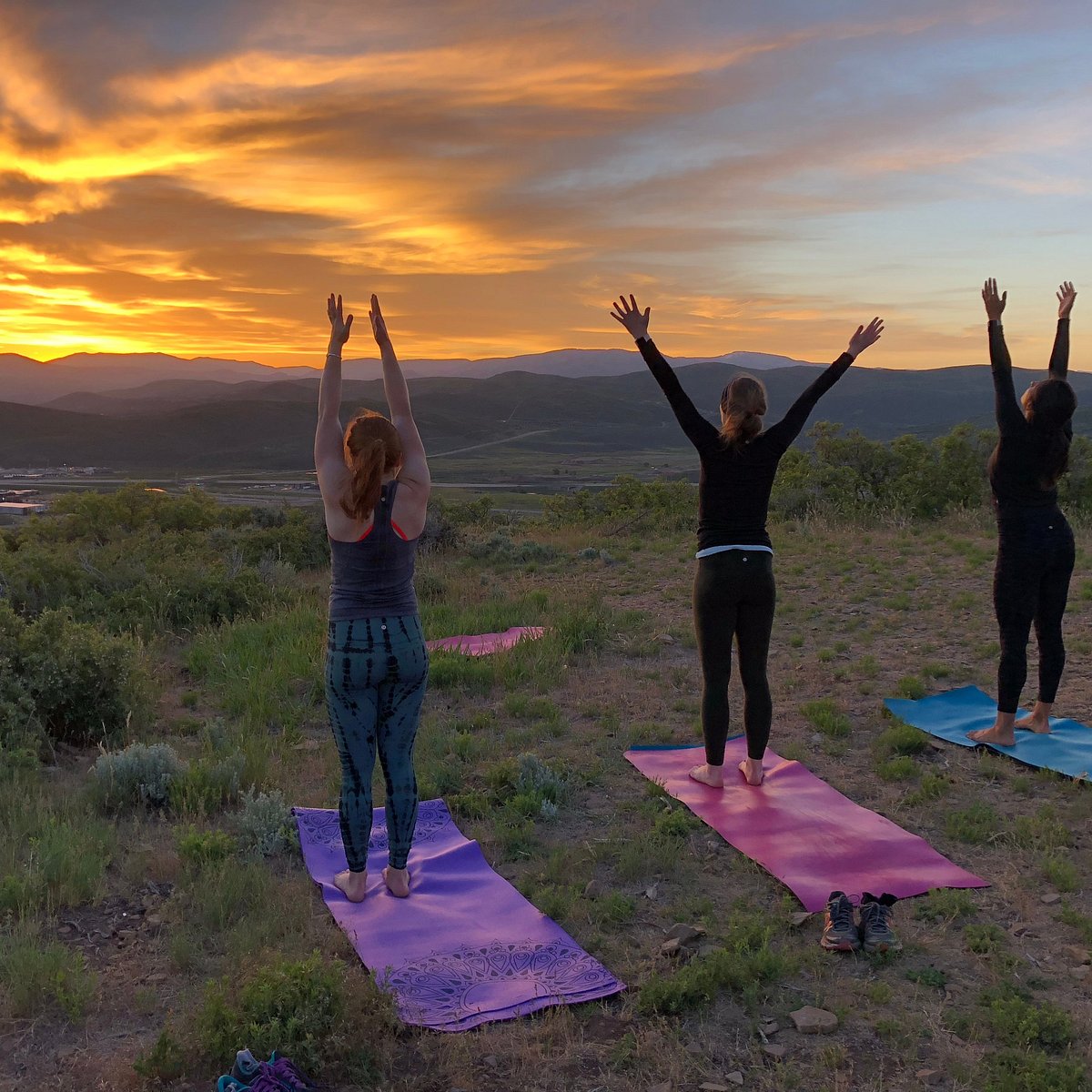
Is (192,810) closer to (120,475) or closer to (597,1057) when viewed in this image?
(597,1057)

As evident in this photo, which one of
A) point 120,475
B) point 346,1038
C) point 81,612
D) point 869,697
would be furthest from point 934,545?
point 120,475

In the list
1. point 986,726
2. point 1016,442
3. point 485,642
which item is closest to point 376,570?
point 1016,442

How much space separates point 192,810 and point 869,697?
4574 millimetres

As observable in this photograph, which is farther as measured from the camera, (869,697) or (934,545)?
(934,545)

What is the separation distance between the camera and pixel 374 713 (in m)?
3.56

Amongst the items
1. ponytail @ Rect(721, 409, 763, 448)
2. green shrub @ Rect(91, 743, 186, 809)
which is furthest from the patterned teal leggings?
ponytail @ Rect(721, 409, 763, 448)

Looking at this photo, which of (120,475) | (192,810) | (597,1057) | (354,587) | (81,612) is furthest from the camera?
(120,475)

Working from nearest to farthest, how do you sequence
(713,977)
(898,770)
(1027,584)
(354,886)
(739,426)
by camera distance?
1. (713,977)
2. (354,886)
3. (739,426)
4. (898,770)
5. (1027,584)

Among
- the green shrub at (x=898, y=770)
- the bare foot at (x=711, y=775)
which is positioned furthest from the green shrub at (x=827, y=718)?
the bare foot at (x=711, y=775)

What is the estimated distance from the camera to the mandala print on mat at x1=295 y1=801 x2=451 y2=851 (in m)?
4.22

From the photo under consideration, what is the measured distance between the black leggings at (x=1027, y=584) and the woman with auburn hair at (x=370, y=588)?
3.54 meters

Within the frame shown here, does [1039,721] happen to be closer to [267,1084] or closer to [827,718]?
[827,718]

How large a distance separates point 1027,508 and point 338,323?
3.93 metres

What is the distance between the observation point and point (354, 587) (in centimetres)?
341
